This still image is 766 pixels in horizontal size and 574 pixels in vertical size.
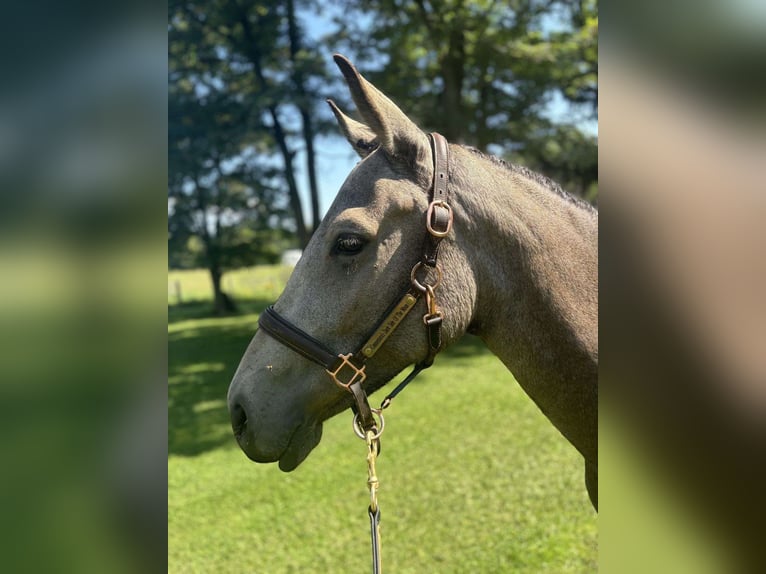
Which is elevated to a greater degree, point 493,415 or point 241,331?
point 493,415

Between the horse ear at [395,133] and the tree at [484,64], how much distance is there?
8763 millimetres

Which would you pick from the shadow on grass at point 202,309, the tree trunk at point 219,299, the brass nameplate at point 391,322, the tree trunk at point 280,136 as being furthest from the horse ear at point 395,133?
the shadow on grass at point 202,309

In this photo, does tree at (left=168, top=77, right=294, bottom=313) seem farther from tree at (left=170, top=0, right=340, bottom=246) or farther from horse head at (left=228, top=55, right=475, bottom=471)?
horse head at (left=228, top=55, right=475, bottom=471)

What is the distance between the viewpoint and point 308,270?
61.9 inches

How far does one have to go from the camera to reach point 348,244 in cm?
153

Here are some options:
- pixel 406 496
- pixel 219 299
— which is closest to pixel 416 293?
pixel 406 496

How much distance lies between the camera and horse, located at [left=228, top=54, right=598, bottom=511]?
1552 mm

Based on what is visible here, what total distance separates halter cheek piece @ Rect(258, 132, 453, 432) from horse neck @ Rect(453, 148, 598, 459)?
0.29ft

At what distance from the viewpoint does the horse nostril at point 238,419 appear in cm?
159

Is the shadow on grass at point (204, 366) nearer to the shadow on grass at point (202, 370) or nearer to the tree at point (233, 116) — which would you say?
the shadow on grass at point (202, 370)

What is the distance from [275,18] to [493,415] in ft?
29.7

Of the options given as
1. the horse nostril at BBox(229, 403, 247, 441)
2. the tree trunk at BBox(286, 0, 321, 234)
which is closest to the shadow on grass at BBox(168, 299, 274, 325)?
the tree trunk at BBox(286, 0, 321, 234)
